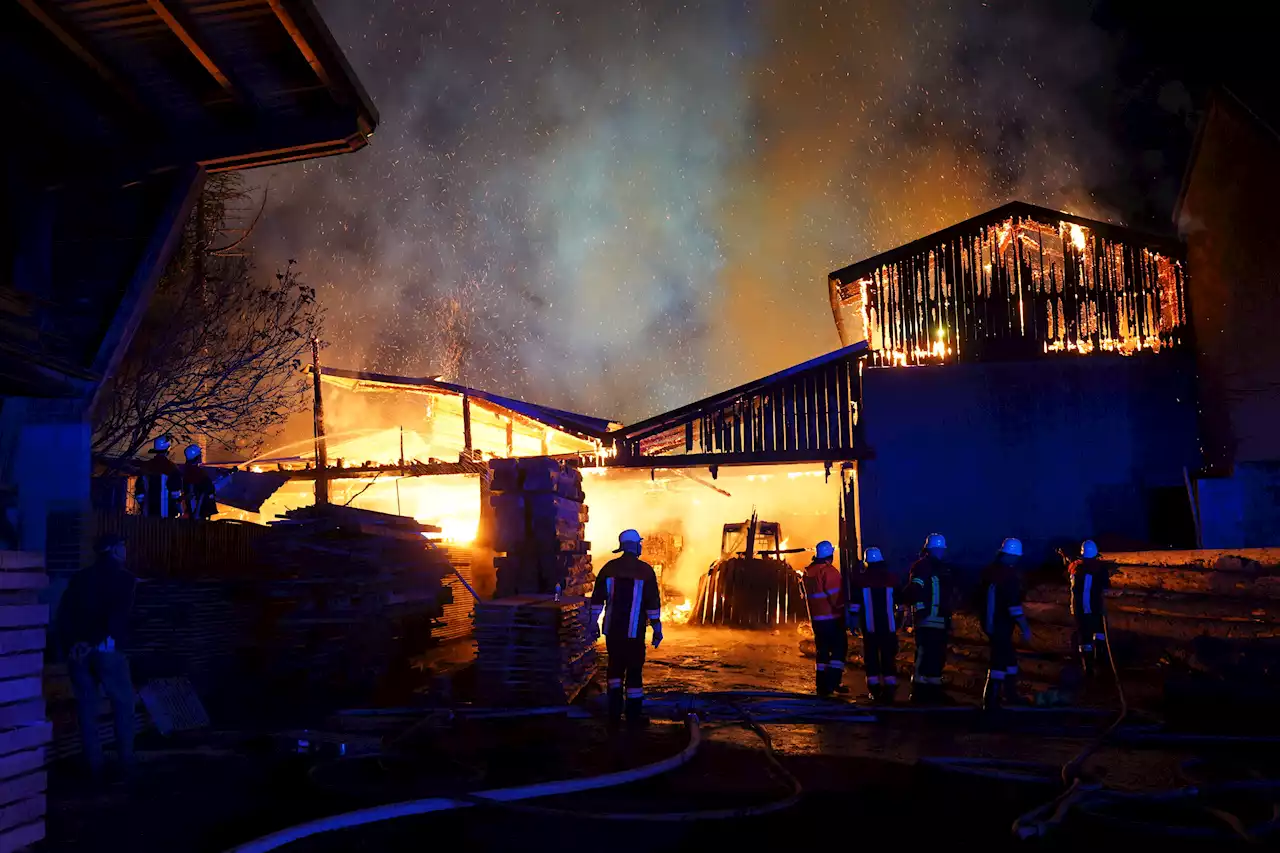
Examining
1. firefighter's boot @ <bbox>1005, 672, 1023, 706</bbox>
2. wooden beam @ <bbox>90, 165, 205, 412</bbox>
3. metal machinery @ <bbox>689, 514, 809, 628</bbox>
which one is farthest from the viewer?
metal machinery @ <bbox>689, 514, 809, 628</bbox>

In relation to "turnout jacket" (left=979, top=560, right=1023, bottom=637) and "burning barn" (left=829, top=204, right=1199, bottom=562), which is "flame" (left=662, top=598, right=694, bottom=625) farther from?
"turnout jacket" (left=979, top=560, right=1023, bottom=637)

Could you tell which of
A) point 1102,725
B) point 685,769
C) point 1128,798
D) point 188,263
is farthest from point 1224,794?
point 188,263

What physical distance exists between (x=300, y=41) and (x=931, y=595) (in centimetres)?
874

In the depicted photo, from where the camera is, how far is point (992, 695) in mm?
10258

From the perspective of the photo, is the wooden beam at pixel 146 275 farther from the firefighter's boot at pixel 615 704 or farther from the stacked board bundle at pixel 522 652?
the firefighter's boot at pixel 615 704

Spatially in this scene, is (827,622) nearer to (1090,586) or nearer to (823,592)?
(823,592)

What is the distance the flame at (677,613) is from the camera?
24141 mm

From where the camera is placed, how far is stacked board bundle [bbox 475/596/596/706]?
10.9 metres

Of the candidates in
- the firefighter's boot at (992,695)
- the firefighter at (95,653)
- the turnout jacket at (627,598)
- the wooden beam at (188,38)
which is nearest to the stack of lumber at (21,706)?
the firefighter at (95,653)

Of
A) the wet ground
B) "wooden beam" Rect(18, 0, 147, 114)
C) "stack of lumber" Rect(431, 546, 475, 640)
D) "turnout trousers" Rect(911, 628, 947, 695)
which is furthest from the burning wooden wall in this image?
"wooden beam" Rect(18, 0, 147, 114)

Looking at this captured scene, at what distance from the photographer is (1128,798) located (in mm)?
6449

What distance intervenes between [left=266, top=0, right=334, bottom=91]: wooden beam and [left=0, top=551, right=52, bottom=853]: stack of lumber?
450cm

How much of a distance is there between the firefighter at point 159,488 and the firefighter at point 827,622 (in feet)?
27.7

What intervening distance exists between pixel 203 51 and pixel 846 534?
15.1m
